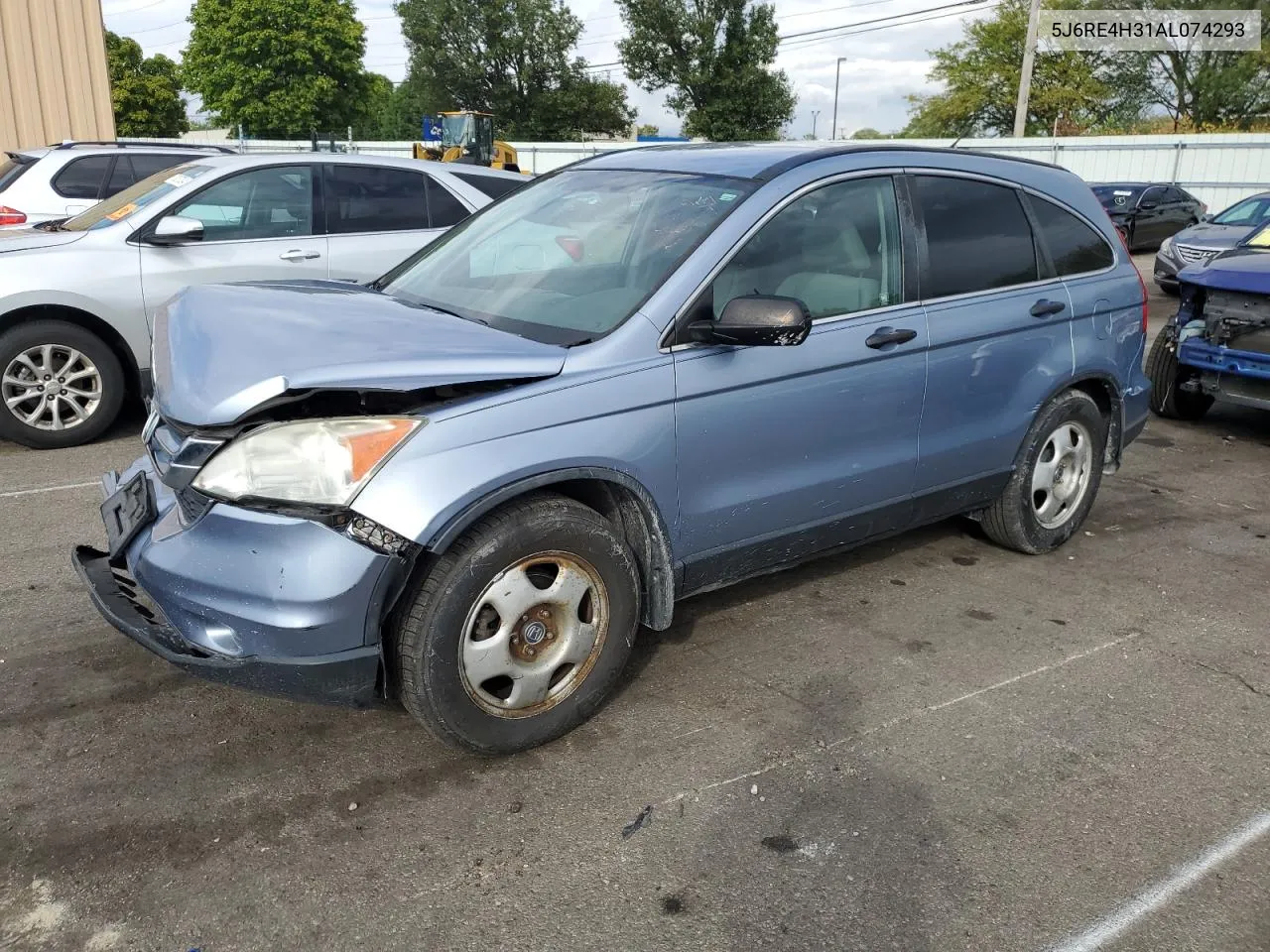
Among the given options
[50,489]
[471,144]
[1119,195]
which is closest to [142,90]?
[471,144]

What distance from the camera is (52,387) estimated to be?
6492mm

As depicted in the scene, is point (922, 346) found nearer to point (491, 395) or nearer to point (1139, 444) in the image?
point (491, 395)

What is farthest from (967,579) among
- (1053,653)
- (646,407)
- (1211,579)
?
(646,407)

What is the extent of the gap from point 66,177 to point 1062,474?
836cm

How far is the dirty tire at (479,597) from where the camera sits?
2918mm

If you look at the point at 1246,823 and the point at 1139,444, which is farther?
the point at 1139,444

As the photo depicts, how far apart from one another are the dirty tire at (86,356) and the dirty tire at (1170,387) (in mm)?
7238

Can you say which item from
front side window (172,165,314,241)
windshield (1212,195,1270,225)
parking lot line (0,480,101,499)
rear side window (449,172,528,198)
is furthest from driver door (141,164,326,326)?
windshield (1212,195,1270,225)

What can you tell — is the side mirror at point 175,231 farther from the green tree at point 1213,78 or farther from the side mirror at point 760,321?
the green tree at point 1213,78

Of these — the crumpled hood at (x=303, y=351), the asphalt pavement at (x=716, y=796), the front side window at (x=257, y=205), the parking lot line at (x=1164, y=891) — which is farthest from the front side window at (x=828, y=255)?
the front side window at (x=257, y=205)

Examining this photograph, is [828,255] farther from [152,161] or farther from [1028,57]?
[1028,57]

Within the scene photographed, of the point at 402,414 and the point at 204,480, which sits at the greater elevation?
the point at 402,414

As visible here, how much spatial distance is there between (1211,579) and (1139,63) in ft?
188

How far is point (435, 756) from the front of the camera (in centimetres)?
325
